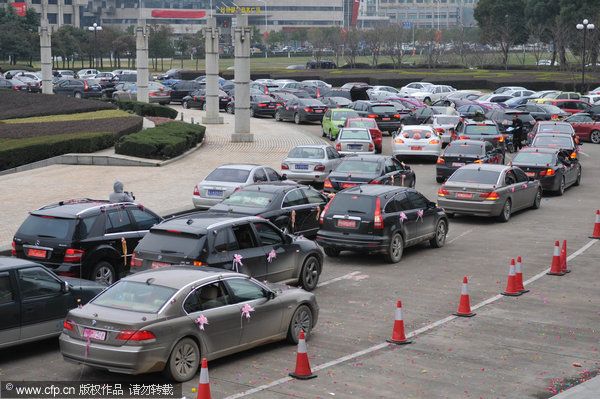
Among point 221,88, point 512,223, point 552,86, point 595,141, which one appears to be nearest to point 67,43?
point 221,88

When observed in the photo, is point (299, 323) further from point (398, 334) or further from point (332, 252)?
point (332, 252)

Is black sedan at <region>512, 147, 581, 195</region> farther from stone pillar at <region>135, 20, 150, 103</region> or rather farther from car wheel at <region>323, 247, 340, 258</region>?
stone pillar at <region>135, 20, 150, 103</region>

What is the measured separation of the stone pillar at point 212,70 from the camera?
151 feet

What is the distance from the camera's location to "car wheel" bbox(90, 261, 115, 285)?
15.3 metres

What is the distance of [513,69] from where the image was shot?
94.9 metres

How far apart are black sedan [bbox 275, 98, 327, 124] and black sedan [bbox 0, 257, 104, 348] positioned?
1455 inches

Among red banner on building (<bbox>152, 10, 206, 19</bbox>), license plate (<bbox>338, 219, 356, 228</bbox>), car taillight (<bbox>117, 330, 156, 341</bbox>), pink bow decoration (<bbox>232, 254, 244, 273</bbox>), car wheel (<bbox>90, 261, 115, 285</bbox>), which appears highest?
red banner on building (<bbox>152, 10, 206, 19</bbox>)

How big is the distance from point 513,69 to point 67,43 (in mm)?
49124

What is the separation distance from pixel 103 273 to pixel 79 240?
80 centimetres

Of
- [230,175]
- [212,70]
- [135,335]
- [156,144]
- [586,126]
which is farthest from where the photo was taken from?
[212,70]

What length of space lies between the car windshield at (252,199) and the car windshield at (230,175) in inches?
142

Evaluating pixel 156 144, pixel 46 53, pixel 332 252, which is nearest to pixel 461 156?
pixel 156 144

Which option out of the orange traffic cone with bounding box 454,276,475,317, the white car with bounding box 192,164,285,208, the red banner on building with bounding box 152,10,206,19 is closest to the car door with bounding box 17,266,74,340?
the orange traffic cone with bounding box 454,276,475,317

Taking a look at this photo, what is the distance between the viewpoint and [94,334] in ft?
33.8
